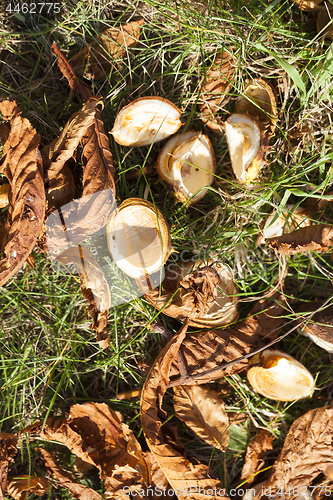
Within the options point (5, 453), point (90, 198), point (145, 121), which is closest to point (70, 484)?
point (5, 453)

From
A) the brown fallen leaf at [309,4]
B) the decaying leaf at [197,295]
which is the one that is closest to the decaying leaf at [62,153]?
the decaying leaf at [197,295]

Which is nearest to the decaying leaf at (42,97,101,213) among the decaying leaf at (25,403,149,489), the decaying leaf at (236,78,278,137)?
the decaying leaf at (236,78,278,137)

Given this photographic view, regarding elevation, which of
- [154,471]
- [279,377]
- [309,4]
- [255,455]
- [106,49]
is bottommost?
[255,455]

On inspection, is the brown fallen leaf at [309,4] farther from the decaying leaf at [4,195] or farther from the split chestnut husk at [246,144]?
the decaying leaf at [4,195]

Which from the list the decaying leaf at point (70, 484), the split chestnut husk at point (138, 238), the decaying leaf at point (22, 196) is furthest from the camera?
the decaying leaf at point (70, 484)

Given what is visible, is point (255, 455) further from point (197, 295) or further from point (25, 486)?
point (25, 486)

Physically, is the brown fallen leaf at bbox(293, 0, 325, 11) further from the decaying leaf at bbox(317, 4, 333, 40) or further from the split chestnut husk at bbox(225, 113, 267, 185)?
the split chestnut husk at bbox(225, 113, 267, 185)

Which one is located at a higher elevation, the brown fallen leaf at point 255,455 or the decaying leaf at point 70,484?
the decaying leaf at point 70,484
